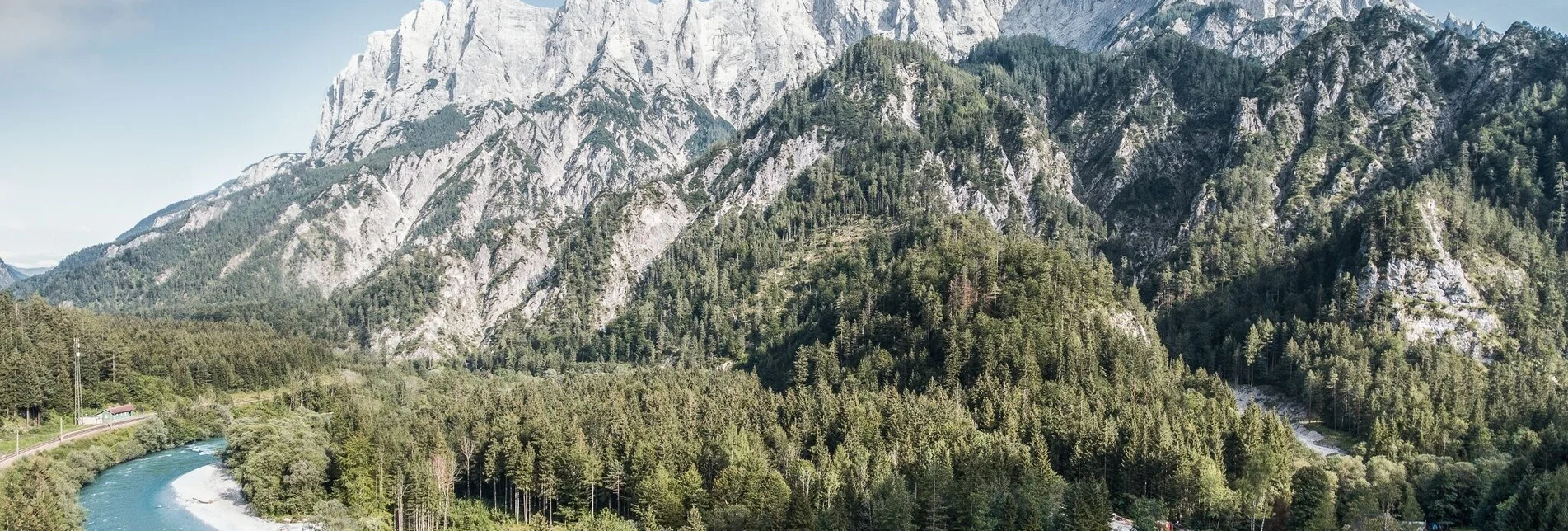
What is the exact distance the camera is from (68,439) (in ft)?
444

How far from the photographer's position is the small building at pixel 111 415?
5925 inches

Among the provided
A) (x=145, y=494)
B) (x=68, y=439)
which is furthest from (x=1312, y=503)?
(x=68, y=439)

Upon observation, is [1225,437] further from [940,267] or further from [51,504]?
[51,504]

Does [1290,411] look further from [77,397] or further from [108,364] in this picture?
[108,364]

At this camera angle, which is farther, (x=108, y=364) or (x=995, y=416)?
(x=108, y=364)

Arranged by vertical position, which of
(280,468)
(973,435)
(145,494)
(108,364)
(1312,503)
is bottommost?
(145,494)

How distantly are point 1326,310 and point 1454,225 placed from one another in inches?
1455

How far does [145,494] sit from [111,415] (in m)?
43.9

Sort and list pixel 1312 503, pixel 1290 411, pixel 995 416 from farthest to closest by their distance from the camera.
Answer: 1. pixel 1290 411
2. pixel 995 416
3. pixel 1312 503

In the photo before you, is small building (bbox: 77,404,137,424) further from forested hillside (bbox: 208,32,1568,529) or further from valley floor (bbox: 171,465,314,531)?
valley floor (bbox: 171,465,314,531)

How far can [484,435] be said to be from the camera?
121625mm

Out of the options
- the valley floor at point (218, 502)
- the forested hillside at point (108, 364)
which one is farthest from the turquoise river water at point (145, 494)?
the forested hillside at point (108, 364)

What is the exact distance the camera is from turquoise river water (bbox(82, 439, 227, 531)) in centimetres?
10781

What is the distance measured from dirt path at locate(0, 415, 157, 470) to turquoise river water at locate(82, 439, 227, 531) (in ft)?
23.8
